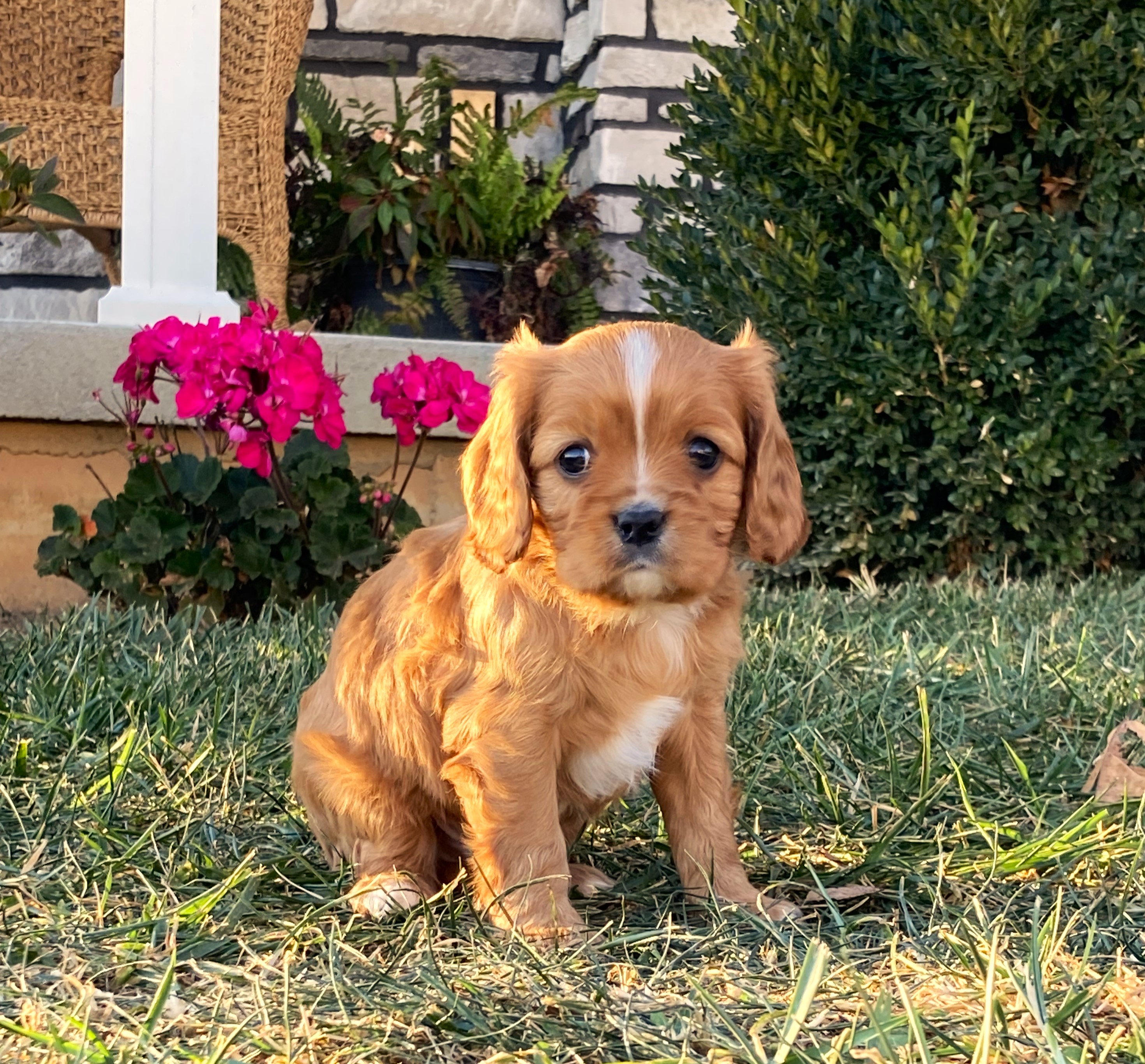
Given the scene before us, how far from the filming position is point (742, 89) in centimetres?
584

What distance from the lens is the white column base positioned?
5988 mm

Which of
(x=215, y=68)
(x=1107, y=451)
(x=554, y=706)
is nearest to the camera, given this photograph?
(x=554, y=706)

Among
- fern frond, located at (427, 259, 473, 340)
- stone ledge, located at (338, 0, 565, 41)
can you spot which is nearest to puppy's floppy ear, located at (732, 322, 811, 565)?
fern frond, located at (427, 259, 473, 340)

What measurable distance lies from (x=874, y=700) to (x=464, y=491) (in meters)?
1.72

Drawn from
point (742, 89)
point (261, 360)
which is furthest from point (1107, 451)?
point (261, 360)

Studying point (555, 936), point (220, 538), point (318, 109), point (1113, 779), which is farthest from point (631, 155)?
point (555, 936)

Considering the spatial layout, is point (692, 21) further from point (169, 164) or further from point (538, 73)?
point (169, 164)

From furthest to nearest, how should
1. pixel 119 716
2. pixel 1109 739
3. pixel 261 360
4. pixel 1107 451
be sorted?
1. pixel 1107 451
2. pixel 261 360
3. pixel 119 716
4. pixel 1109 739

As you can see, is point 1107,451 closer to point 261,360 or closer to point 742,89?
point 742,89

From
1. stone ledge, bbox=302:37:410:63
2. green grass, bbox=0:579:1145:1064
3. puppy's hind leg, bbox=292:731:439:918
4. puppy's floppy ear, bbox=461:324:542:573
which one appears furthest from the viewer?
stone ledge, bbox=302:37:410:63

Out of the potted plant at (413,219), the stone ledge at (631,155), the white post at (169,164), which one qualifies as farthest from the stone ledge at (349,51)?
the white post at (169,164)

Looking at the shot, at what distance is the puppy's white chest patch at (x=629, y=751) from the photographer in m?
2.53

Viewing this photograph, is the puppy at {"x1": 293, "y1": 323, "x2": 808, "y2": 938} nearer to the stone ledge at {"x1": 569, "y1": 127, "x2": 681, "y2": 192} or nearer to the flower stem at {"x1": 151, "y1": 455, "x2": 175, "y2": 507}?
the flower stem at {"x1": 151, "y1": 455, "x2": 175, "y2": 507}

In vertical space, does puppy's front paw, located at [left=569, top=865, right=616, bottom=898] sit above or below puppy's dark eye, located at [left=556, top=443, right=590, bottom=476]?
below
